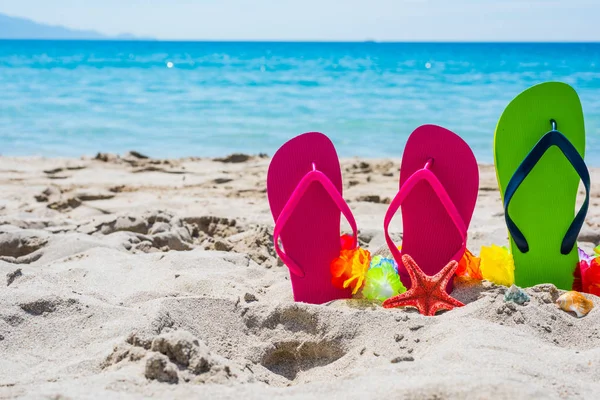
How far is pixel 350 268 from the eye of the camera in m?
2.20

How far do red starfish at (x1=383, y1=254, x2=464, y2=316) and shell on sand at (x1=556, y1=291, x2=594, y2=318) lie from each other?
0.31 meters

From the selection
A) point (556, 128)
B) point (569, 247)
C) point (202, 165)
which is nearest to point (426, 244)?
point (569, 247)

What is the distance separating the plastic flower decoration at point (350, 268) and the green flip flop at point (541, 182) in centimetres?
54

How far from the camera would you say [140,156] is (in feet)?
20.2

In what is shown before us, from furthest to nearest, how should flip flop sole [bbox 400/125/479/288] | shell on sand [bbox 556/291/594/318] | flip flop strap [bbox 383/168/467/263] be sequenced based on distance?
flip flop sole [bbox 400/125/479/288], flip flop strap [bbox 383/168/467/263], shell on sand [bbox 556/291/594/318]

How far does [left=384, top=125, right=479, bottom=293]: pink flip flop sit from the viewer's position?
86.9 inches

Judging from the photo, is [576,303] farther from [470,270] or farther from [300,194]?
[300,194]

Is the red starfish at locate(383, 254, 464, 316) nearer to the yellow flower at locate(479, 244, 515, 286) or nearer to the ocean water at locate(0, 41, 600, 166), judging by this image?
the yellow flower at locate(479, 244, 515, 286)

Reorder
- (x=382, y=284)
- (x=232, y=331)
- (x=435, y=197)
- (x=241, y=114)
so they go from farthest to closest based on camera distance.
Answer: (x=241, y=114), (x=435, y=197), (x=382, y=284), (x=232, y=331)

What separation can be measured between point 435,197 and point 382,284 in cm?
39

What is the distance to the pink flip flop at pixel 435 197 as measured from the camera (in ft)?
7.24

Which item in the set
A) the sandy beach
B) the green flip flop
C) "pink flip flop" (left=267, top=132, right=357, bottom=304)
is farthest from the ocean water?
"pink flip flop" (left=267, top=132, right=357, bottom=304)

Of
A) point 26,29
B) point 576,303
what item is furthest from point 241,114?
point 26,29

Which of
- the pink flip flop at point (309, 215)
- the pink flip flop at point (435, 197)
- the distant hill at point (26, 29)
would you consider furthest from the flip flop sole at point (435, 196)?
the distant hill at point (26, 29)
